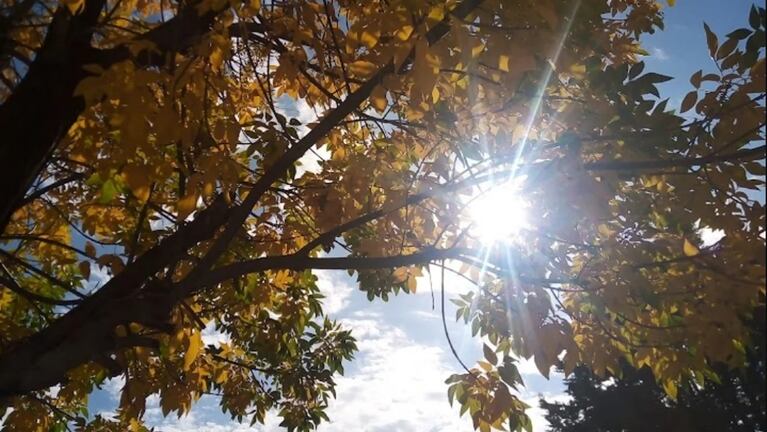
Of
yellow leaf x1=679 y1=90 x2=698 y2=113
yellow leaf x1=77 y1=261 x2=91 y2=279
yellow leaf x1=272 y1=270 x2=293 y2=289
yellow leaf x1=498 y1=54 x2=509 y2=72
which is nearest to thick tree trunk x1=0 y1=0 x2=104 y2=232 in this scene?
yellow leaf x1=77 y1=261 x2=91 y2=279

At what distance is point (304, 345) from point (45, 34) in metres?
3.48

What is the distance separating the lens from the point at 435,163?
9.52ft

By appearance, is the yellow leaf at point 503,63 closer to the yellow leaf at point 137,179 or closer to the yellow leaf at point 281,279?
the yellow leaf at point 137,179

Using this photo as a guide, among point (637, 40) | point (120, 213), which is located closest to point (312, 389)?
point (120, 213)

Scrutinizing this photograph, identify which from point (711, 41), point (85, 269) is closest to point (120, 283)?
point (85, 269)

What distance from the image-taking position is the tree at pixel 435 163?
1.83 m

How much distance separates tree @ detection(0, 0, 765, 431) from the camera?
1.83 m

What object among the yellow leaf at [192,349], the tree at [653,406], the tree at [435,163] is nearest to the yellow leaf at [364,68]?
the tree at [435,163]

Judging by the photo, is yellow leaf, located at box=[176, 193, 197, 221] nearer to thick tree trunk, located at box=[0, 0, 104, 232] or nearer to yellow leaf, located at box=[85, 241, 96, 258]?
thick tree trunk, located at box=[0, 0, 104, 232]

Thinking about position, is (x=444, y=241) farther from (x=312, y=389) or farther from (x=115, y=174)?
(x=312, y=389)

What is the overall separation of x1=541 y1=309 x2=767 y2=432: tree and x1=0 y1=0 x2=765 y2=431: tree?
60.1 feet

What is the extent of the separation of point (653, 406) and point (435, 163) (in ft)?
84.2

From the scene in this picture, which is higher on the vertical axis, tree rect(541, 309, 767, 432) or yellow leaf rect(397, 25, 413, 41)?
tree rect(541, 309, 767, 432)

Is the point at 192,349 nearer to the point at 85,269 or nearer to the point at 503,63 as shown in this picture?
the point at 85,269
